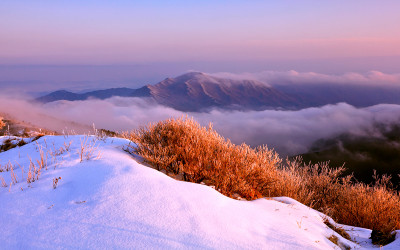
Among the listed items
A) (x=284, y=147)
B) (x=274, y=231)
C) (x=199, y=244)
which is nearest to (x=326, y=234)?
(x=274, y=231)

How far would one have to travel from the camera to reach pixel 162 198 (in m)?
3.40

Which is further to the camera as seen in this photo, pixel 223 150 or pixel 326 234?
pixel 223 150

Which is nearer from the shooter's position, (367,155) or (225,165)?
(225,165)

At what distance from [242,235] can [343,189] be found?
727cm

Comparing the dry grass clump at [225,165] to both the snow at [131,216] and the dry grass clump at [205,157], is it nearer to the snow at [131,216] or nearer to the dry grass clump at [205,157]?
the dry grass clump at [205,157]

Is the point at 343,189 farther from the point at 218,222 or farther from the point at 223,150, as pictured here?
the point at 218,222

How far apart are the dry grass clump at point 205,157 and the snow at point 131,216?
91 centimetres

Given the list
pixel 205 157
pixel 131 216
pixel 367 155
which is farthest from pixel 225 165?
pixel 367 155

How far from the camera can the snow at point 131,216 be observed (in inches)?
106

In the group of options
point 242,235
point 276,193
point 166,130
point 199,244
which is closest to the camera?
point 199,244

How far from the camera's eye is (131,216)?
9.98 ft

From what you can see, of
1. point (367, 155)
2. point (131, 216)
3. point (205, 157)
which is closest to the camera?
point (131, 216)

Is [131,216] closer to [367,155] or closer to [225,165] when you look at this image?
[225,165]

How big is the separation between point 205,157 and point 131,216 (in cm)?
248
